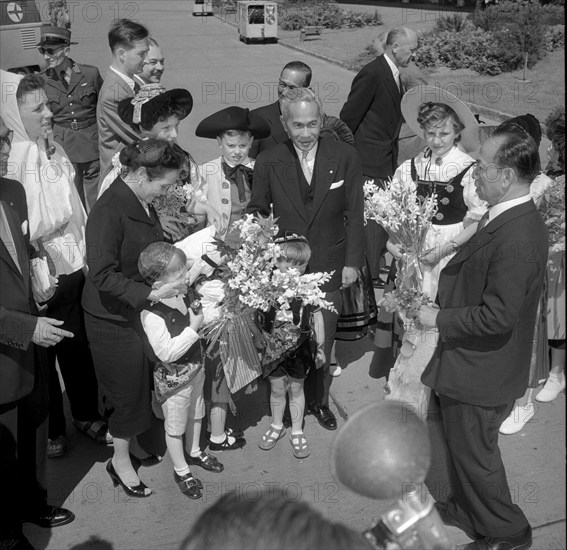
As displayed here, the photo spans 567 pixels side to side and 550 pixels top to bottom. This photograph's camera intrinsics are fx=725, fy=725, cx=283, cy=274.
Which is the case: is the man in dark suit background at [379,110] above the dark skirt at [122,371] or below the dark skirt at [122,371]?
above

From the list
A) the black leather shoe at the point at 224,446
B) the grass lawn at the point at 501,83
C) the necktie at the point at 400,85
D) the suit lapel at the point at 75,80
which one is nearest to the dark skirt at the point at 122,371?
the black leather shoe at the point at 224,446

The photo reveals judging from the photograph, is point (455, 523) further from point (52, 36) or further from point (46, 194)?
point (52, 36)

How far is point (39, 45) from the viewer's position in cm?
712

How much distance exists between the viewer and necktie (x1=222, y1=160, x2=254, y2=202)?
4.59m

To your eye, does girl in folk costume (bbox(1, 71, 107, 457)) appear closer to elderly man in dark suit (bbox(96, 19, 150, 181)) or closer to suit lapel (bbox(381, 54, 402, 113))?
elderly man in dark suit (bbox(96, 19, 150, 181))

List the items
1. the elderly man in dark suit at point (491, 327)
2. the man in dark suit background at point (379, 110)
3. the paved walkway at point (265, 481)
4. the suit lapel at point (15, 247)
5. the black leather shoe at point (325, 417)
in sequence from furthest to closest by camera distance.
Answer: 1. the man in dark suit background at point (379, 110)
2. the black leather shoe at point (325, 417)
3. the paved walkway at point (265, 481)
4. the suit lapel at point (15, 247)
5. the elderly man in dark suit at point (491, 327)

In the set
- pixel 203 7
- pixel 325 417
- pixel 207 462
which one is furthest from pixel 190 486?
pixel 203 7

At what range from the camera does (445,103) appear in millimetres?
4477

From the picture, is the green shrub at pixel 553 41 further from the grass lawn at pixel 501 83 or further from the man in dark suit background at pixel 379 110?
the man in dark suit background at pixel 379 110

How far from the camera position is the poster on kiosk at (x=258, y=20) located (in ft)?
73.6

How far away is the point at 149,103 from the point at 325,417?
2.28m

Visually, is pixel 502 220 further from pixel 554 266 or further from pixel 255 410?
pixel 255 410

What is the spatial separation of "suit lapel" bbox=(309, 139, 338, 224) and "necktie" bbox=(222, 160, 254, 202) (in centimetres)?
50

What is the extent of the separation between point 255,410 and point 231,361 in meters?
0.82
